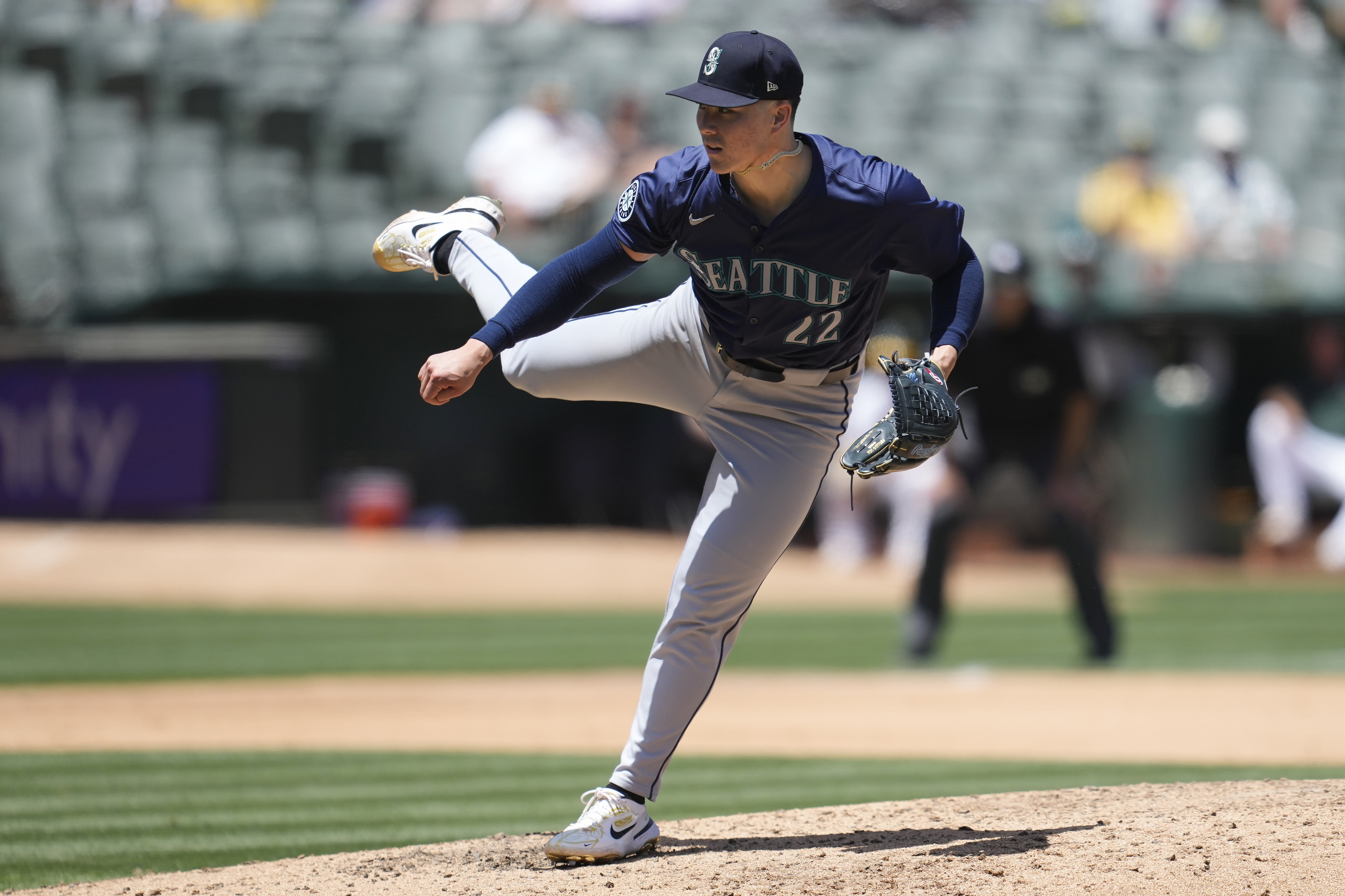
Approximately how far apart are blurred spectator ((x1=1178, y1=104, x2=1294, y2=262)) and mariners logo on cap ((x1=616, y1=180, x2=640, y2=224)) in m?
10.5

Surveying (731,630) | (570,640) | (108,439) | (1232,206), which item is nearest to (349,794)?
(731,630)

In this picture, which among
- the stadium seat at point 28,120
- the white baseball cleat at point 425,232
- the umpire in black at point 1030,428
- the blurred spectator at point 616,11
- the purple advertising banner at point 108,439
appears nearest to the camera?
the white baseball cleat at point 425,232

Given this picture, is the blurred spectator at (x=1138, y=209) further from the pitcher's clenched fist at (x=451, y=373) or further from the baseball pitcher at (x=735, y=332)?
the pitcher's clenched fist at (x=451, y=373)

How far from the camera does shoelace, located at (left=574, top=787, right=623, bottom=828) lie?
338 cm

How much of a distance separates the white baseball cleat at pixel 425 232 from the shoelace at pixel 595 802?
134 centimetres

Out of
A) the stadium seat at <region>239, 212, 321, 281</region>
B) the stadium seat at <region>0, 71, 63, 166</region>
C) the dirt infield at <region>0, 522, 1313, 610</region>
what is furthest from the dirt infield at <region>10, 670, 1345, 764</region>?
the stadium seat at <region>0, 71, 63, 166</region>

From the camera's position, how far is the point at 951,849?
3.20 metres

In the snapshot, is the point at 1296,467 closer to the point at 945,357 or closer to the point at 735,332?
the point at 945,357

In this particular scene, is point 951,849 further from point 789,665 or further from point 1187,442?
point 1187,442

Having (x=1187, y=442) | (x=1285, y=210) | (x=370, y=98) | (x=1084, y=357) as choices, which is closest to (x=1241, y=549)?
(x=1187, y=442)

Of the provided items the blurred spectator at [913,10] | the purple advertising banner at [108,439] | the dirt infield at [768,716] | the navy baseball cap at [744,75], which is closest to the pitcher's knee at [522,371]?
the navy baseball cap at [744,75]

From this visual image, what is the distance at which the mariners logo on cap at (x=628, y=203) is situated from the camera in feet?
11.2

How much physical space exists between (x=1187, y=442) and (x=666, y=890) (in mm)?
9849

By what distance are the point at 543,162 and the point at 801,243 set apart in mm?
9495
